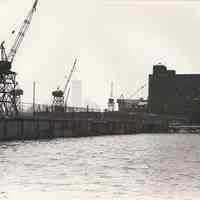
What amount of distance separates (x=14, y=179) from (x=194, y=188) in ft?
40.4

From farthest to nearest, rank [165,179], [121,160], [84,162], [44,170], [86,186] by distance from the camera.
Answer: [121,160] < [84,162] < [44,170] < [165,179] < [86,186]

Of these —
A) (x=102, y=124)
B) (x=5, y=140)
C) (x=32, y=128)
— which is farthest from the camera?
(x=102, y=124)

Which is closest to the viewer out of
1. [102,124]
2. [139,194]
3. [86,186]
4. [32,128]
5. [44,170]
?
[139,194]

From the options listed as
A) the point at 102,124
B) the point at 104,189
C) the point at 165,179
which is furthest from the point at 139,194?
the point at 102,124

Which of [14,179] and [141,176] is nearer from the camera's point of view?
[14,179]

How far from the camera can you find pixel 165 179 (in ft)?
181

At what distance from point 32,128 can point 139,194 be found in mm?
92624

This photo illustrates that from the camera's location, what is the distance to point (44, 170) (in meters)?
60.4

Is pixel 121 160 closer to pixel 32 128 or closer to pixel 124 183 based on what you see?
pixel 124 183

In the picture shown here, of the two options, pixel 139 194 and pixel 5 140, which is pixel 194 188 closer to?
pixel 139 194

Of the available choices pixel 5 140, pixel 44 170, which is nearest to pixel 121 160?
pixel 44 170

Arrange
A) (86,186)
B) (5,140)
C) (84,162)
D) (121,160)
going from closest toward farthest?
1. (86,186)
2. (84,162)
3. (121,160)
4. (5,140)

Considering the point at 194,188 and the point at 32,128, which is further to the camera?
the point at 32,128

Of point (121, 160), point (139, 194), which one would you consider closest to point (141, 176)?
point (139, 194)
